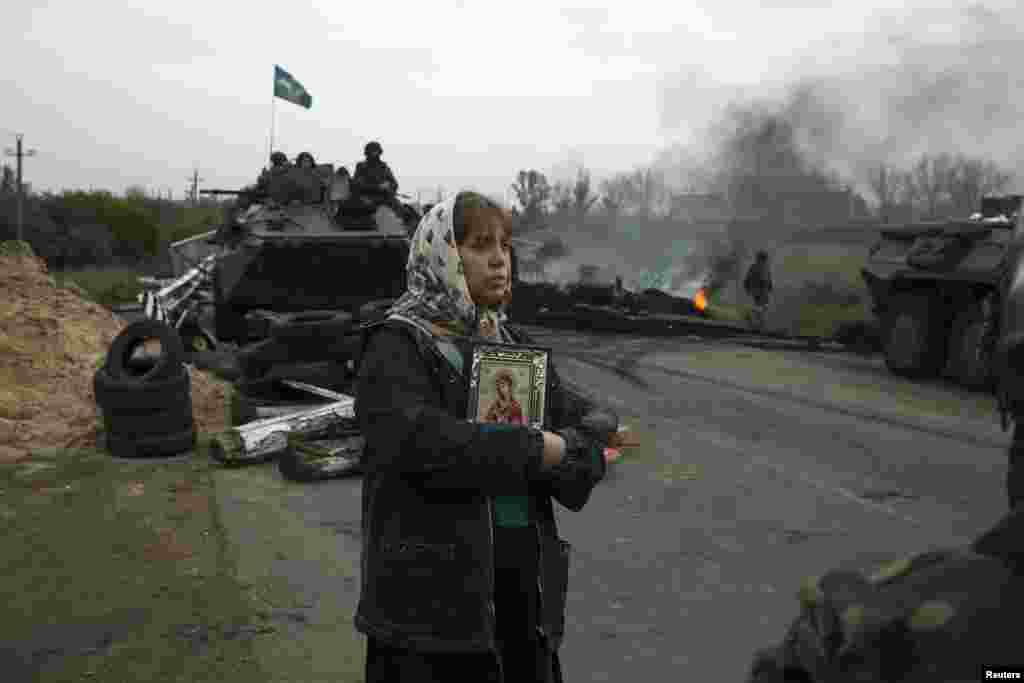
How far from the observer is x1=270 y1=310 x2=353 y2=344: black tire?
9276mm

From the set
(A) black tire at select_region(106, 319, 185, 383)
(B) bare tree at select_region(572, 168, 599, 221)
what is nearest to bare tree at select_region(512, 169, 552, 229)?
(B) bare tree at select_region(572, 168, 599, 221)

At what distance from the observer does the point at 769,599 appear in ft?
15.5

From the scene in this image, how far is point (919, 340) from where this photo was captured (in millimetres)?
13258

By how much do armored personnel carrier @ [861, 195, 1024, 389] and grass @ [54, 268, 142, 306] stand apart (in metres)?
17.1

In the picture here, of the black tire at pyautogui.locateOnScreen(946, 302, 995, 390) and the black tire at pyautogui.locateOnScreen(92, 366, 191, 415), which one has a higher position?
the black tire at pyautogui.locateOnScreen(946, 302, 995, 390)

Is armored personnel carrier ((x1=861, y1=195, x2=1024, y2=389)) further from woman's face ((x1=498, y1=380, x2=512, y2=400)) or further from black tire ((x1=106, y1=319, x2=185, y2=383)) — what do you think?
woman's face ((x1=498, y1=380, x2=512, y2=400))

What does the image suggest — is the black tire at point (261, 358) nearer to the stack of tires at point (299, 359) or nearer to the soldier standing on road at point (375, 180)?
the stack of tires at point (299, 359)

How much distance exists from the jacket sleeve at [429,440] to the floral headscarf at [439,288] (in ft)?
0.38

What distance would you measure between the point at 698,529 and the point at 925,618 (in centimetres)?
504

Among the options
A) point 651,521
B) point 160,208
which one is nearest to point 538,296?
point 651,521

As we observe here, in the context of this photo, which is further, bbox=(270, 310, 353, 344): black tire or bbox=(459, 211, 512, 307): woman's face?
bbox=(270, 310, 353, 344): black tire

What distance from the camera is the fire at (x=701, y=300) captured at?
20.1 m

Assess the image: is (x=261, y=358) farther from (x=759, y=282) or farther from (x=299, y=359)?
(x=759, y=282)

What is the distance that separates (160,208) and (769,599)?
43306 millimetres
